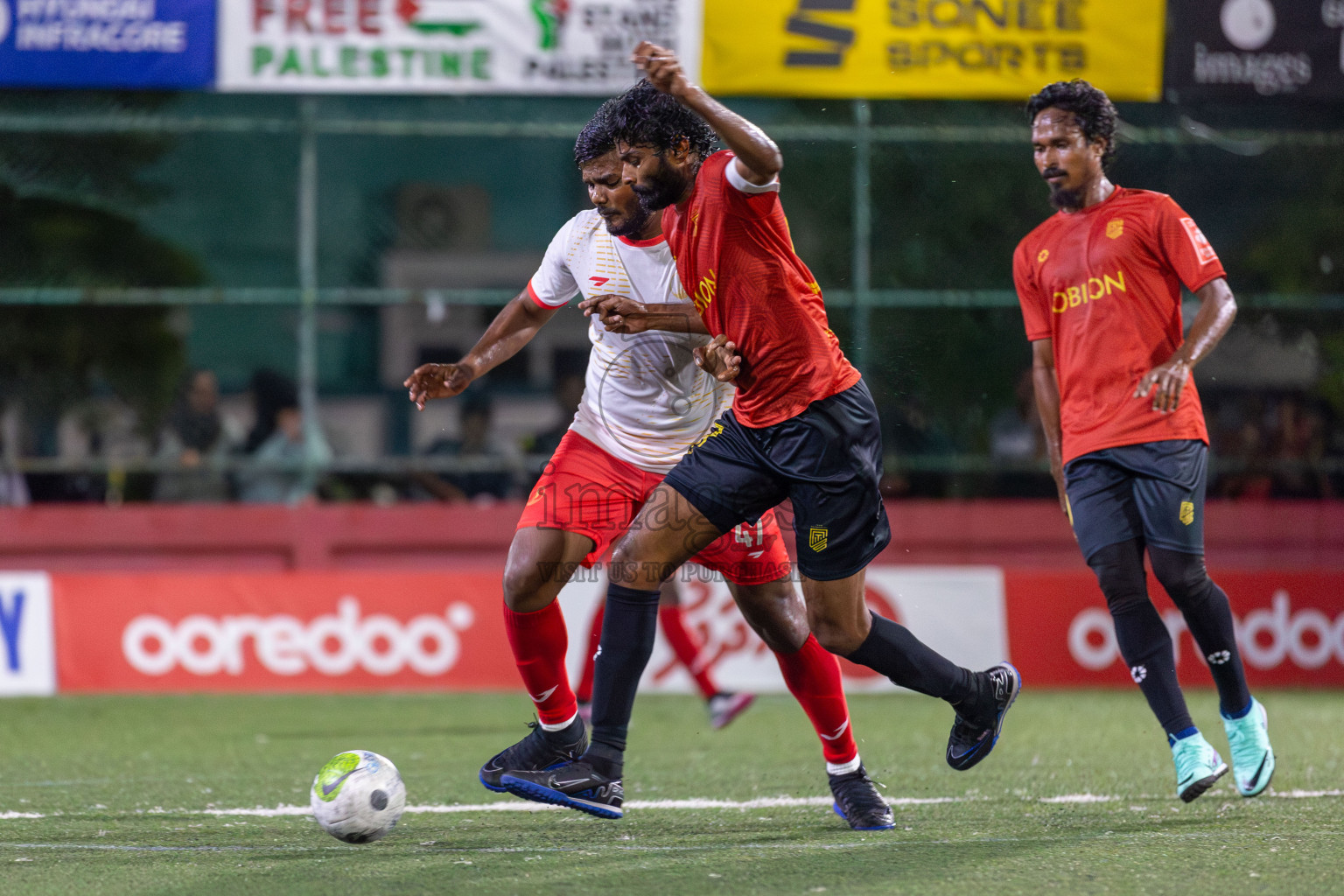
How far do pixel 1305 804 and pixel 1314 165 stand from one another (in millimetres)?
7818

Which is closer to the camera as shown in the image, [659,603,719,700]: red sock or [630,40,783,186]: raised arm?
[630,40,783,186]: raised arm

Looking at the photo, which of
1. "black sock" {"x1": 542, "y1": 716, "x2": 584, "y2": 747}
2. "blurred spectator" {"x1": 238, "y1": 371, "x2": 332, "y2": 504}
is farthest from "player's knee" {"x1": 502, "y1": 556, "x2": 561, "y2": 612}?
"blurred spectator" {"x1": 238, "y1": 371, "x2": 332, "y2": 504}

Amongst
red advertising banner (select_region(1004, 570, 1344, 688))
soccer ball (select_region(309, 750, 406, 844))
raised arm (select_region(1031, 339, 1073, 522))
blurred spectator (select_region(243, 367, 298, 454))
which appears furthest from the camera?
blurred spectator (select_region(243, 367, 298, 454))

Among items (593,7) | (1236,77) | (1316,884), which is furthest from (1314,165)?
(1316,884)

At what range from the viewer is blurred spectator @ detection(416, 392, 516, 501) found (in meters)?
11.2

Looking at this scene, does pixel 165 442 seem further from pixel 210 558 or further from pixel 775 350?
pixel 775 350

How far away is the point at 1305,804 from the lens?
16.2 ft

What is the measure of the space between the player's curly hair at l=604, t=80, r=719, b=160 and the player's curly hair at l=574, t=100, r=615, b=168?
3 cm

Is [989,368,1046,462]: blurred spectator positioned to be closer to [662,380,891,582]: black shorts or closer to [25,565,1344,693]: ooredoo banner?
[25,565,1344,693]: ooredoo banner

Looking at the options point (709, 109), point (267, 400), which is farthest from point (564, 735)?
point (267, 400)

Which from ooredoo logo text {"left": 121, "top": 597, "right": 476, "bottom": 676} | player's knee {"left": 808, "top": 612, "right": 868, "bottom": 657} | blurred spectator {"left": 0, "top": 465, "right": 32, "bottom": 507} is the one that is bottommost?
ooredoo logo text {"left": 121, "top": 597, "right": 476, "bottom": 676}

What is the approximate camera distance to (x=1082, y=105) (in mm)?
4945

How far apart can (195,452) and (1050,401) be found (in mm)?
7535

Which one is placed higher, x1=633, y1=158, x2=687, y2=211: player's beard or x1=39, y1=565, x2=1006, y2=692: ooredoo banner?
x1=633, y1=158, x2=687, y2=211: player's beard
